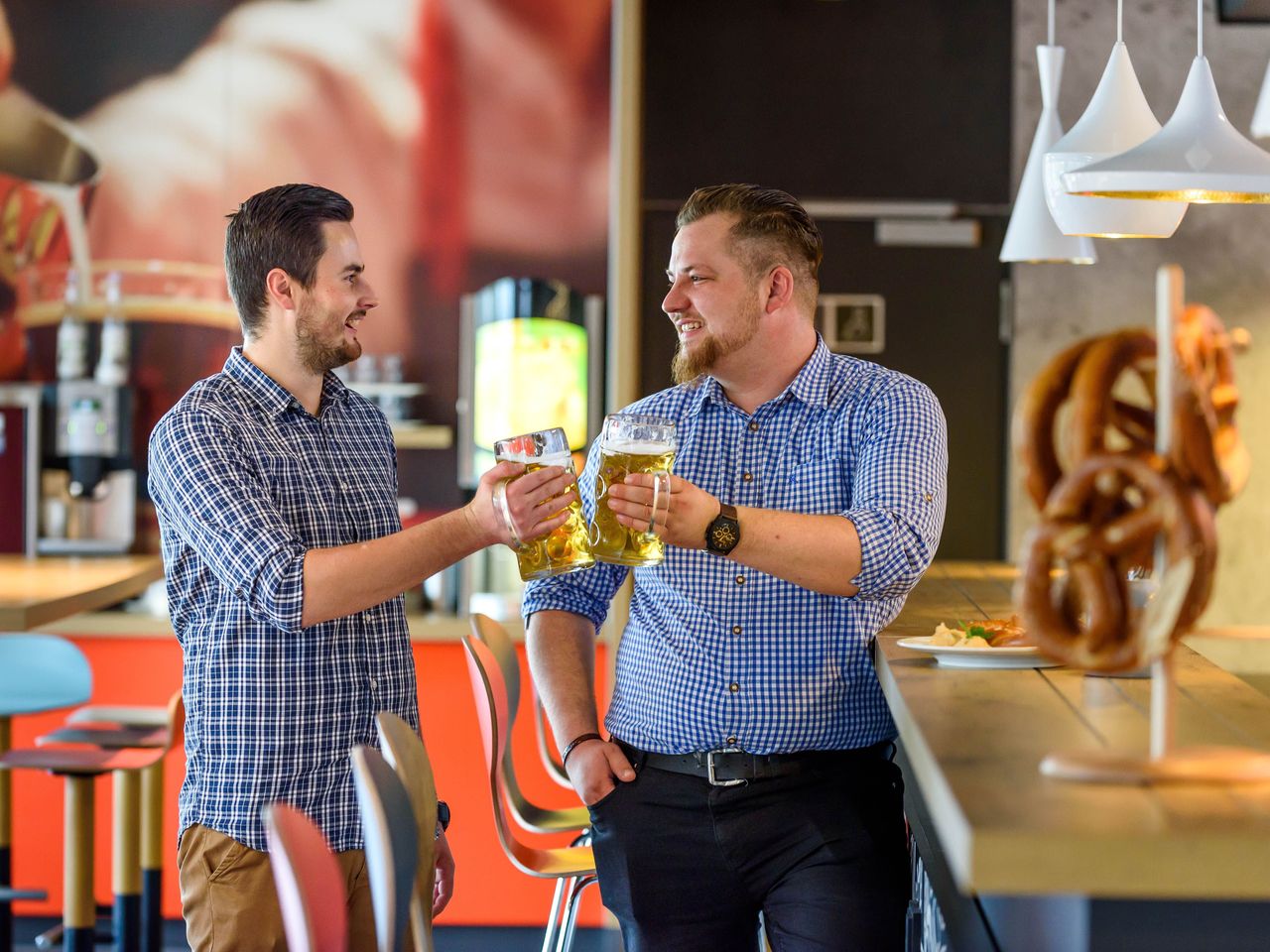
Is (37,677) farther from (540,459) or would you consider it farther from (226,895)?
(540,459)

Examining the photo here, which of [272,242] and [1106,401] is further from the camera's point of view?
[272,242]

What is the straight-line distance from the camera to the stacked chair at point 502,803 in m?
2.77

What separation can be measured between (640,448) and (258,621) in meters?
0.60

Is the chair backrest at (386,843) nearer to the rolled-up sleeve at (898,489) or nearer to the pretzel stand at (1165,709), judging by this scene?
the pretzel stand at (1165,709)

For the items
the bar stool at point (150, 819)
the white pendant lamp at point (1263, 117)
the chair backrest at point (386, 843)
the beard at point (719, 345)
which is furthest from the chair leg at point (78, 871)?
the white pendant lamp at point (1263, 117)

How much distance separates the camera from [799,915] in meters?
2.06

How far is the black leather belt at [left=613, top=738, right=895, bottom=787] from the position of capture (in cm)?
209

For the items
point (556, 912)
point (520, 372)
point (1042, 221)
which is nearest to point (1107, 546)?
point (556, 912)

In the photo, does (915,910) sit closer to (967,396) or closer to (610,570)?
(610,570)

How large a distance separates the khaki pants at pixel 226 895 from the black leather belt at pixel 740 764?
58cm

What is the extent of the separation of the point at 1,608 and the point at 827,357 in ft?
5.88

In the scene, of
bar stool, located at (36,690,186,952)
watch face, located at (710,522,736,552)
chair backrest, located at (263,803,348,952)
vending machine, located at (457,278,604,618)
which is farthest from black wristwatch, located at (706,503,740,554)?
vending machine, located at (457,278,604,618)

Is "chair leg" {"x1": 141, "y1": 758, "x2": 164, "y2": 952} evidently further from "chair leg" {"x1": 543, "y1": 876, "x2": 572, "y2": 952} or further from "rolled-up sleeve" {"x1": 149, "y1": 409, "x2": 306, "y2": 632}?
"rolled-up sleeve" {"x1": 149, "y1": 409, "x2": 306, "y2": 632}

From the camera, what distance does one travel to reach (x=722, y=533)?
189cm
